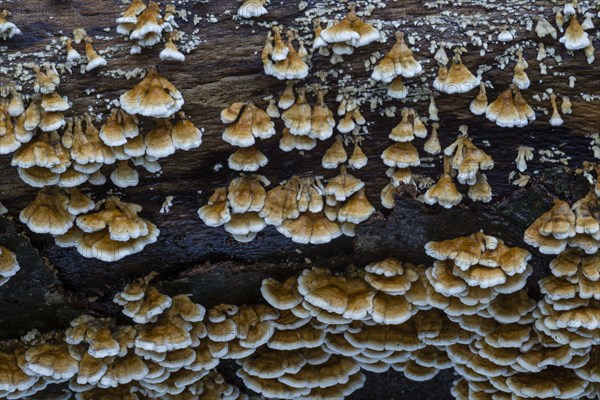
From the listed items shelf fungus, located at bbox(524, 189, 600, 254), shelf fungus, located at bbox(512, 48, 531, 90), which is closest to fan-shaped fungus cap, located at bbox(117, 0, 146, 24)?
shelf fungus, located at bbox(512, 48, 531, 90)

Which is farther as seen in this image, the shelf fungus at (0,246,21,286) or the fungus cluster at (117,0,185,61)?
the shelf fungus at (0,246,21,286)

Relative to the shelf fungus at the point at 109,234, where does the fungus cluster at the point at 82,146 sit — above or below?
above

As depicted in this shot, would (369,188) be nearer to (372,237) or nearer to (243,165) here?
(372,237)

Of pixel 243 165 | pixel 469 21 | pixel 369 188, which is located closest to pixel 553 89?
pixel 469 21

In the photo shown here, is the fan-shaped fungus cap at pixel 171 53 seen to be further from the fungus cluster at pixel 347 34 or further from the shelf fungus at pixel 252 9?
the fungus cluster at pixel 347 34

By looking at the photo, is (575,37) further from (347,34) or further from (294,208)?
(294,208)

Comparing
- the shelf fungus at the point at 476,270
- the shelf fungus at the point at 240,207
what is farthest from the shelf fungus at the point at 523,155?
the shelf fungus at the point at 240,207

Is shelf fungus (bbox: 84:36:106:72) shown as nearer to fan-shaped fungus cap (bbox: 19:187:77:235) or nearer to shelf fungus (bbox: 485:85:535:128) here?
fan-shaped fungus cap (bbox: 19:187:77:235)
